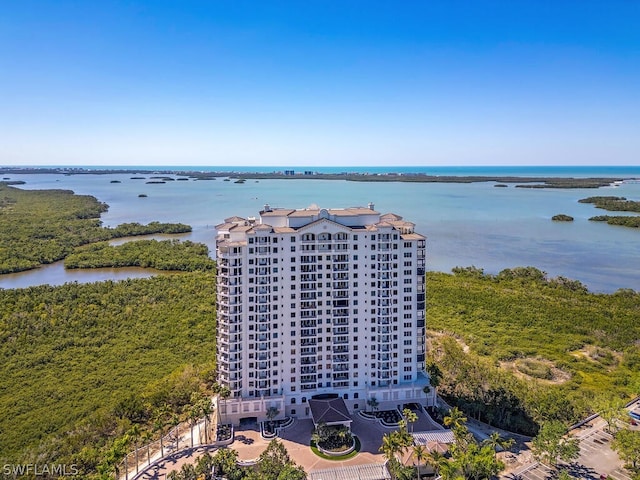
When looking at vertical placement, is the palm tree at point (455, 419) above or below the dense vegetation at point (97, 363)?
above

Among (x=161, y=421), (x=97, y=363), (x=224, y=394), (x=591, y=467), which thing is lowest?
(x=97, y=363)

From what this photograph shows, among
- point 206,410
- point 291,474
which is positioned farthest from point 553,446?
point 206,410

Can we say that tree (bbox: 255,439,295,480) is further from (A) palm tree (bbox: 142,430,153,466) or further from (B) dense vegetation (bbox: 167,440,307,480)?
(A) palm tree (bbox: 142,430,153,466)

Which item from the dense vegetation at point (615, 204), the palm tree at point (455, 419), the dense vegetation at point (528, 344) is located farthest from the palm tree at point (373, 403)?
the dense vegetation at point (615, 204)

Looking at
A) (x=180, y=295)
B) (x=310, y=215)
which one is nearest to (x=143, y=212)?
(x=180, y=295)

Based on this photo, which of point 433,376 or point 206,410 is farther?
point 433,376

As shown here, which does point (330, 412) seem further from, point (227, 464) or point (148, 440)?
point (148, 440)

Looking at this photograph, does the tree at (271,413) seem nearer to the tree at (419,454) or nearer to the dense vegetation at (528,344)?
the tree at (419,454)

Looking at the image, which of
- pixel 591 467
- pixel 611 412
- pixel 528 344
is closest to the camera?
pixel 591 467
